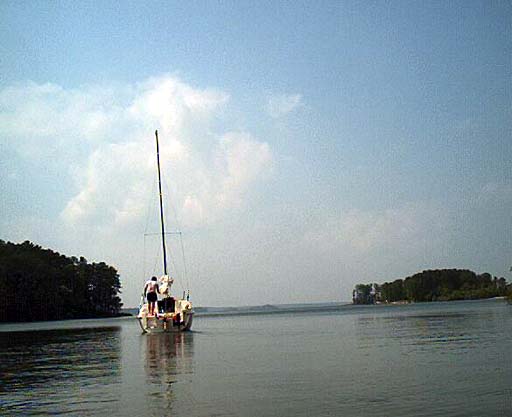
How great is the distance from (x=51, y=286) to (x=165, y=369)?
4303 inches

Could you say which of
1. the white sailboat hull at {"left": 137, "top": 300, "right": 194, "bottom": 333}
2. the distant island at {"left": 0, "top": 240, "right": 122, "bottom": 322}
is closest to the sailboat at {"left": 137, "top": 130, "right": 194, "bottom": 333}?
the white sailboat hull at {"left": 137, "top": 300, "right": 194, "bottom": 333}

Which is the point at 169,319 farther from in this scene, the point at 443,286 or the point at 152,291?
the point at 443,286

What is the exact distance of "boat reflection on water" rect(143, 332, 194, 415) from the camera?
17.6 m

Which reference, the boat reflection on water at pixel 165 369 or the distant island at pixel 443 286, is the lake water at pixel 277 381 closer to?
the boat reflection on water at pixel 165 369

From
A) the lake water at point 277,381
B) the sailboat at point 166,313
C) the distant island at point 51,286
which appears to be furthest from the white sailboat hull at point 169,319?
the distant island at point 51,286

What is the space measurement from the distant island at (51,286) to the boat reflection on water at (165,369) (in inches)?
3378

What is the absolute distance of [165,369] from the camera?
25781 millimetres

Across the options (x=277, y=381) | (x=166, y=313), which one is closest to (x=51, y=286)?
(x=166, y=313)

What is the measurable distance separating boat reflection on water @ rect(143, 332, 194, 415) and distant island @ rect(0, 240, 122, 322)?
85.8 metres

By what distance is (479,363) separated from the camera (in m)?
22.8

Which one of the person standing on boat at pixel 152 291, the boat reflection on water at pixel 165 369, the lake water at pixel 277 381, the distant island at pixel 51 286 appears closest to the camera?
the lake water at pixel 277 381

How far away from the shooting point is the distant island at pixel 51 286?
399ft

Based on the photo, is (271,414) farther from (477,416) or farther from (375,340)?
(375,340)

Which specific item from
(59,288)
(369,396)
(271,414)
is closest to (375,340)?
(369,396)
